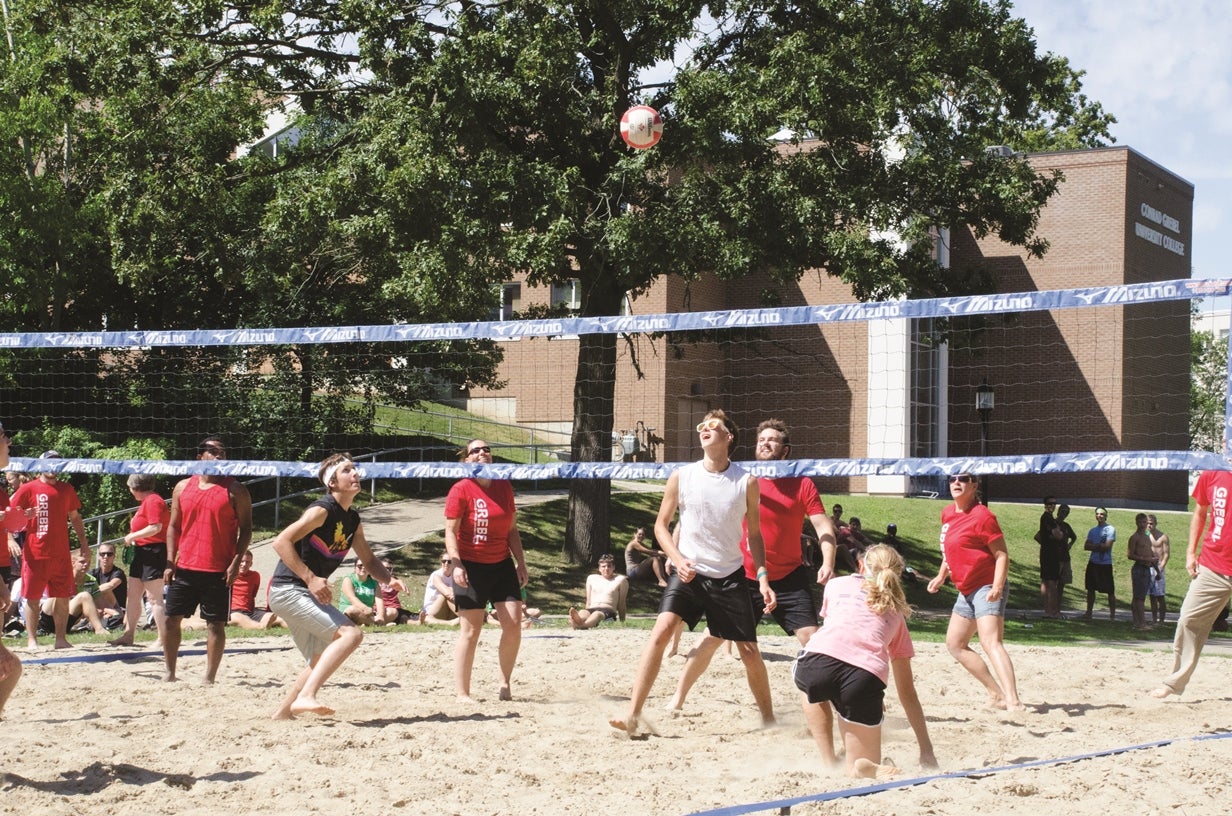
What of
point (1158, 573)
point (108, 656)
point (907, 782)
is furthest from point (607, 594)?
point (1158, 573)

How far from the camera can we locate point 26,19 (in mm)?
17375

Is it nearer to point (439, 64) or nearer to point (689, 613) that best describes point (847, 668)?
point (689, 613)

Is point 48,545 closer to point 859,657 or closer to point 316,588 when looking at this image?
point 316,588

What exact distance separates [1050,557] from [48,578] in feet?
39.8

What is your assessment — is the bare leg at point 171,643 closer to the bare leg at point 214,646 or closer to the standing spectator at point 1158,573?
the bare leg at point 214,646

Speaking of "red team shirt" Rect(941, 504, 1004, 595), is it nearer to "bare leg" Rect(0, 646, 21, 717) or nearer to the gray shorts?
the gray shorts

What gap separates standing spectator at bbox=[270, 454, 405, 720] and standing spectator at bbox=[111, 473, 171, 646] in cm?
322

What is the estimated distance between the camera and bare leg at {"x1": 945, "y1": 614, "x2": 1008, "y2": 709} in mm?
6773

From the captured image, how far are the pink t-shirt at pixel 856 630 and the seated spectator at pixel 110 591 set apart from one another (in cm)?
850

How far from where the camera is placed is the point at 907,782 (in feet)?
15.6

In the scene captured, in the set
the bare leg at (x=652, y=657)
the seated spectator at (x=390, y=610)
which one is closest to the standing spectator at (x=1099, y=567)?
the seated spectator at (x=390, y=610)

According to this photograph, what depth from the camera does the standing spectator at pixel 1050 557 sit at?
51.6 ft

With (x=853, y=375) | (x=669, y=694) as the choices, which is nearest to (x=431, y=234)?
(x=669, y=694)

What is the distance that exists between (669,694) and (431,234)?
890 centimetres
